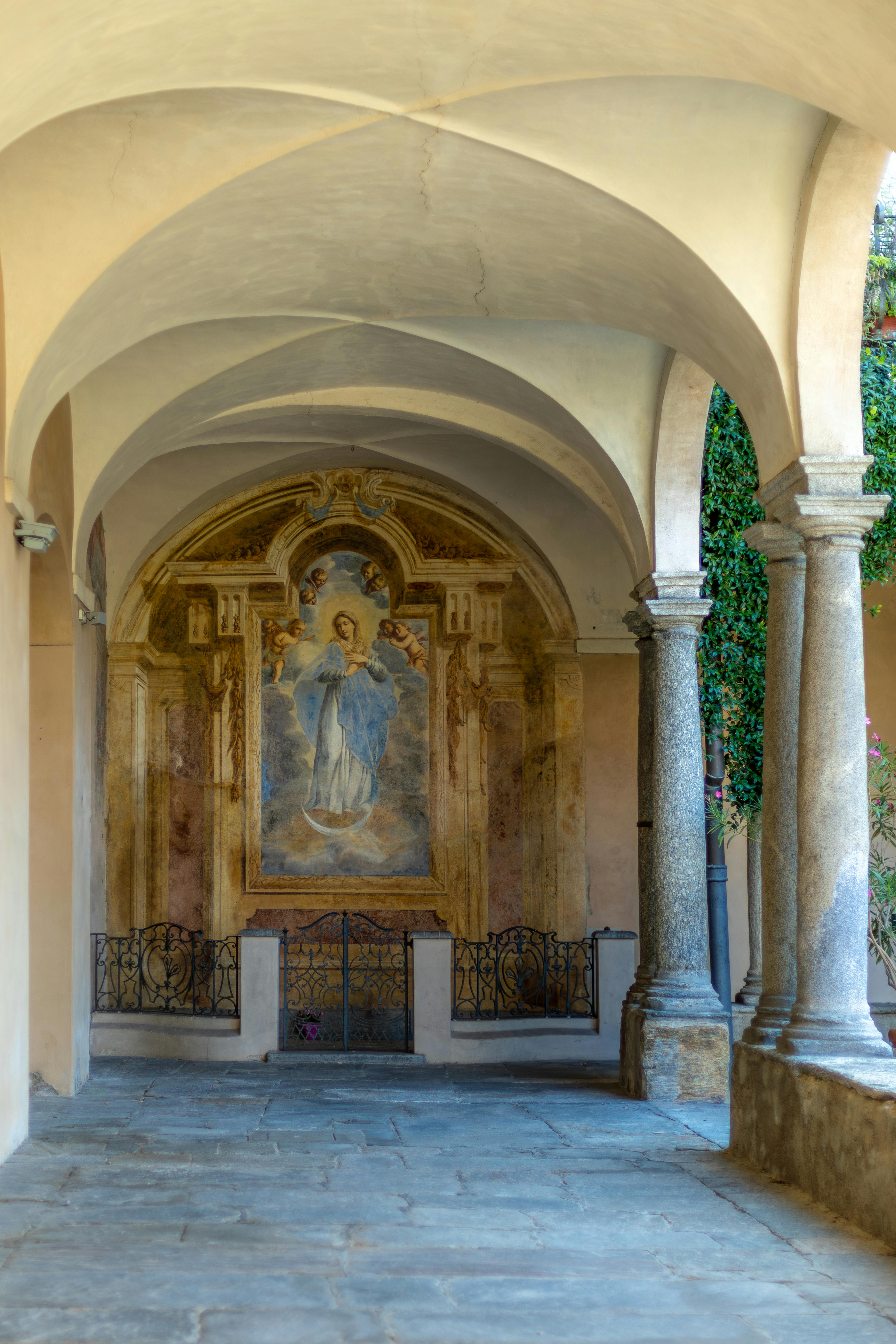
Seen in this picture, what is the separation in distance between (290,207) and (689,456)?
305 centimetres

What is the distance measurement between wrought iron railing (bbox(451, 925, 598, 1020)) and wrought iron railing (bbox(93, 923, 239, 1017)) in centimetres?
193

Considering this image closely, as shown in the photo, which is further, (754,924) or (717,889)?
(717,889)

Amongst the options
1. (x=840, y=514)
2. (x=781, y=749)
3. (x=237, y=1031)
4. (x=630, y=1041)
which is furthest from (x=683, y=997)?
(x=237, y=1031)

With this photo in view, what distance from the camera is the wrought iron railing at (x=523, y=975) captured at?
1076 centimetres

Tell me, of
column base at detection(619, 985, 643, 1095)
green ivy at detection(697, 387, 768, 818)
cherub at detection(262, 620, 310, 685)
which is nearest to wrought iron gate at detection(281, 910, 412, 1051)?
cherub at detection(262, 620, 310, 685)

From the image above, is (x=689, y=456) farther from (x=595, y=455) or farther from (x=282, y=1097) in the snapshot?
(x=282, y=1097)

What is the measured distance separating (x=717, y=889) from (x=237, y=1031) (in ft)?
Result: 12.6

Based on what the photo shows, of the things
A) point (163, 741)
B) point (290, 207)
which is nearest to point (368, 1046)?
point (163, 741)

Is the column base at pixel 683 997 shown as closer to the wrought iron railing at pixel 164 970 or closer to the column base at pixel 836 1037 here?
the column base at pixel 836 1037

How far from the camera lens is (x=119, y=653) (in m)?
11.3

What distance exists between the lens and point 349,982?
10828 millimetres

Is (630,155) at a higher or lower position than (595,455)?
higher

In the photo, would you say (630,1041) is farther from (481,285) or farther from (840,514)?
(481,285)

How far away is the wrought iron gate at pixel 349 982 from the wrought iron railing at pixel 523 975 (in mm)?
495
